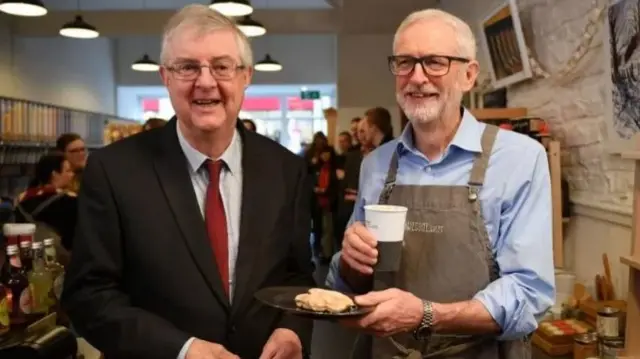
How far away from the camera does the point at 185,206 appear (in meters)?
1.63

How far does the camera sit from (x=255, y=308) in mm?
1650

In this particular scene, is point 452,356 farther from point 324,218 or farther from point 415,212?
point 324,218

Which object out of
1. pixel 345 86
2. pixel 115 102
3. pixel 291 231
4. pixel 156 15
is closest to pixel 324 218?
pixel 345 86

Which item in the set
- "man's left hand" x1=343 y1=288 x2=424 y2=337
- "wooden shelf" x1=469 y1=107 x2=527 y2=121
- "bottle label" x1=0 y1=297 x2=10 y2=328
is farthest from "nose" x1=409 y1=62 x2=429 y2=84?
"wooden shelf" x1=469 y1=107 x2=527 y2=121

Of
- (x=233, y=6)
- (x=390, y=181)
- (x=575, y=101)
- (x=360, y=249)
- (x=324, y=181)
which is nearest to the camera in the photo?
(x=360, y=249)

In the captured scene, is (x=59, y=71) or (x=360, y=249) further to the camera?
(x=59, y=71)

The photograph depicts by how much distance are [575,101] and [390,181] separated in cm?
178

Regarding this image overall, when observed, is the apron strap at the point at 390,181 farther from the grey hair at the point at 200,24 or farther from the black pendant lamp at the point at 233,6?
the black pendant lamp at the point at 233,6

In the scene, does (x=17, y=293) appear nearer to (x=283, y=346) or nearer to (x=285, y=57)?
(x=283, y=346)

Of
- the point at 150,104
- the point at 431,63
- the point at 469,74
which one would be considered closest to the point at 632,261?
the point at 469,74

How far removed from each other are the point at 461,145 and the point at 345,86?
7.50 meters

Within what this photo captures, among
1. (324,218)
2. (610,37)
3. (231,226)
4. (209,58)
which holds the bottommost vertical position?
(324,218)

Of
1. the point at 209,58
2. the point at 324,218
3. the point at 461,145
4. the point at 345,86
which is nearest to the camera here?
the point at 209,58

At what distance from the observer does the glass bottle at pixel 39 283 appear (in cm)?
236
